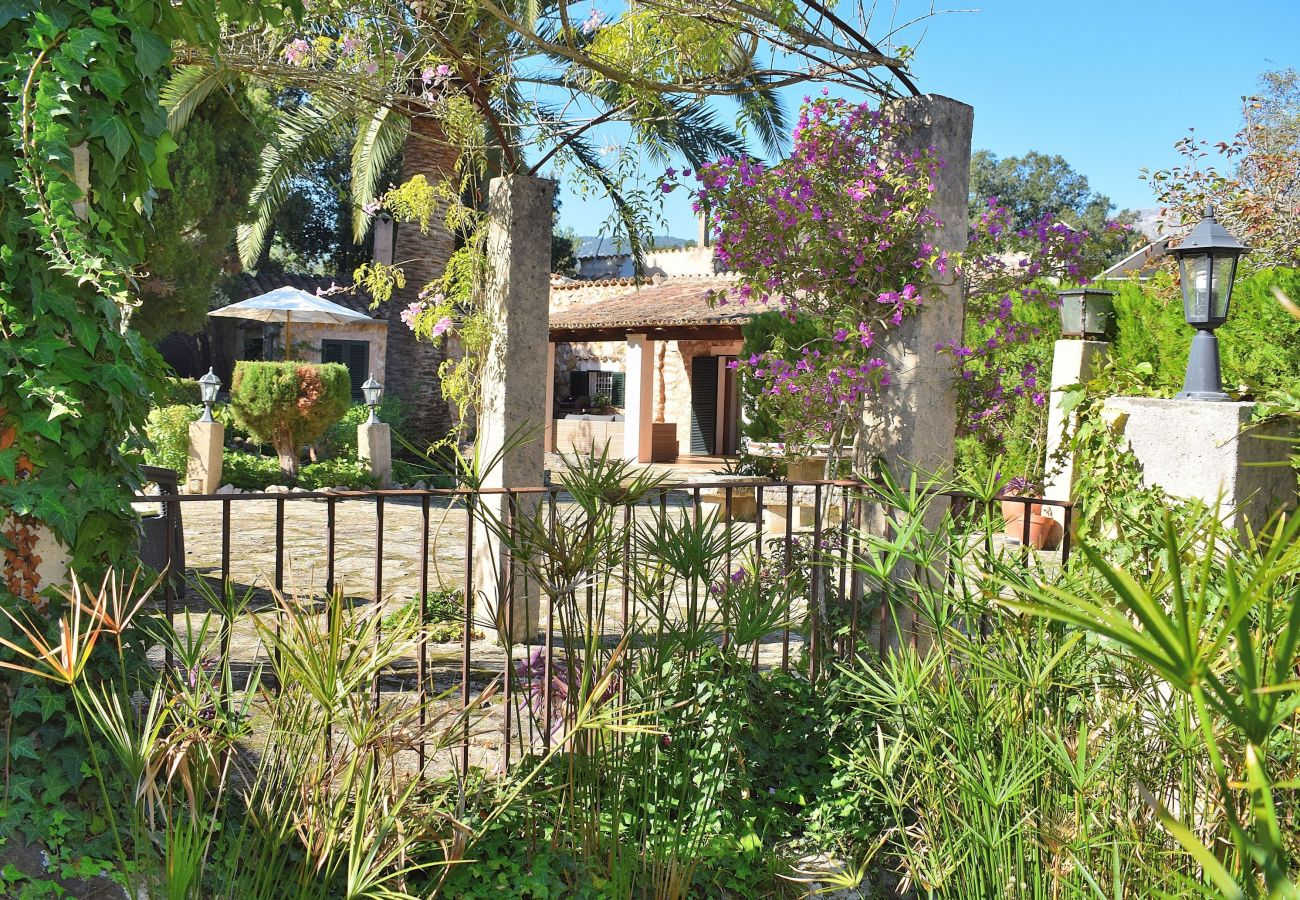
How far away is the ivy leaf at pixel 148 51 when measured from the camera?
265cm

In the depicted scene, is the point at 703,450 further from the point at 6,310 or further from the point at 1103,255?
the point at 6,310

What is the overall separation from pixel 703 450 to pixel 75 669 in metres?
17.6

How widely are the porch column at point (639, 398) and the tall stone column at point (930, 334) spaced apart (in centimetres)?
1306

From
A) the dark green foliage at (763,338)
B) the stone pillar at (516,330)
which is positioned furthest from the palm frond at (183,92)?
the dark green foliage at (763,338)

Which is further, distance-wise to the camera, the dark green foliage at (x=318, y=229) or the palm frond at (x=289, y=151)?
the dark green foliage at (x=318, y=229)

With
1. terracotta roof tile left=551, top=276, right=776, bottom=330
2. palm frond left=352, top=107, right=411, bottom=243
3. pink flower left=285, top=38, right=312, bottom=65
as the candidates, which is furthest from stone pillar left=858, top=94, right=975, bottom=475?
terracotta roof tile left=551, top=276, right=776, bottom=330

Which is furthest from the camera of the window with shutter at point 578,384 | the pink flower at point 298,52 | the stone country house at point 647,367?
the window with shutter at point 578,384

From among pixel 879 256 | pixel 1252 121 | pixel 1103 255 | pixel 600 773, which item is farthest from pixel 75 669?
pixel 1252 121

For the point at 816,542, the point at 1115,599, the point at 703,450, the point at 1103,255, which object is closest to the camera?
the point at 1115,599

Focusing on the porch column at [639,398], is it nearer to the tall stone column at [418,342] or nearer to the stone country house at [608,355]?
the stone country house at [608,355]

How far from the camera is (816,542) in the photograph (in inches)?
141

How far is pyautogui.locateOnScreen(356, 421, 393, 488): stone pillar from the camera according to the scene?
12.7 m

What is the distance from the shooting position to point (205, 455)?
1160 centimetres

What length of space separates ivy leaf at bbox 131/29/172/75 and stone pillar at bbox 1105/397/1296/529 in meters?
2.92
